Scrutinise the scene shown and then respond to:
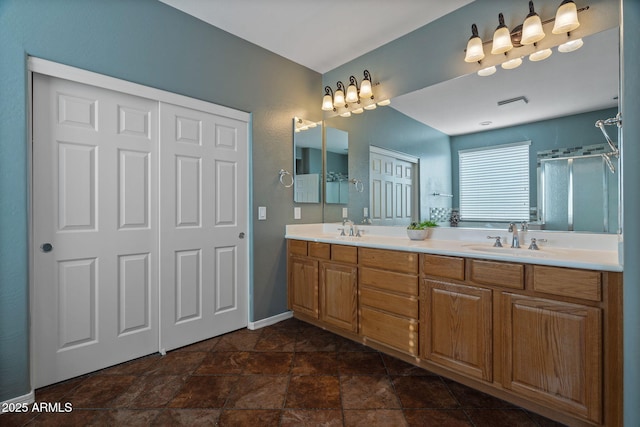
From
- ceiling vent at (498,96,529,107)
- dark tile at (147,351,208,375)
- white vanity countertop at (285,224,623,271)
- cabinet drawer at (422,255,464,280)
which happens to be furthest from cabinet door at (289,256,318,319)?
ceiling vent at (498,96,529,107)

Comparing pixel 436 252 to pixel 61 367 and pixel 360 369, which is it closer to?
pixel 360 369

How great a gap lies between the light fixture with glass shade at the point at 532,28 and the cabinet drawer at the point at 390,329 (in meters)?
1.90

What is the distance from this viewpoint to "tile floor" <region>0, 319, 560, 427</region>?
1.57m

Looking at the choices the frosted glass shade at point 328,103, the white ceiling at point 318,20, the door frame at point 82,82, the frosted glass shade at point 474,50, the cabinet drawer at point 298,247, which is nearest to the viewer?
the door frame at point 82,82

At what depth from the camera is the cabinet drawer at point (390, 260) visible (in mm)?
2020

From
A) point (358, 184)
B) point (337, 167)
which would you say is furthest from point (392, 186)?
point (337, 167)

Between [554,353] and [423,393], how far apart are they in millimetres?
719

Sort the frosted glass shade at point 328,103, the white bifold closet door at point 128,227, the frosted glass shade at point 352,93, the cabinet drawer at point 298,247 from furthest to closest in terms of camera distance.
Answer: the frosted glass shade at point 328,103, the frosted glass shade at point 352,93, the cabinet drawer at point 298,247, the white bifold closet door at point 128,227

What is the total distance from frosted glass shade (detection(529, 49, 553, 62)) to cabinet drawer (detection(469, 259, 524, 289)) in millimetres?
1342

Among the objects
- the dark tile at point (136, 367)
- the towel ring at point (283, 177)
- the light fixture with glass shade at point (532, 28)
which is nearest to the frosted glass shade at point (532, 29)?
the light fixture with glass shade at point (532, 28)

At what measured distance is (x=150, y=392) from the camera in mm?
1809

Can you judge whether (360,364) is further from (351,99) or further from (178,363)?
(351,99)

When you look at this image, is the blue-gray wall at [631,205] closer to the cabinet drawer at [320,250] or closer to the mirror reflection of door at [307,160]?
the cabinet drawer at [320,250]

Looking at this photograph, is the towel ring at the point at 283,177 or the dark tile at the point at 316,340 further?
the towel ring at the point at 283,177
